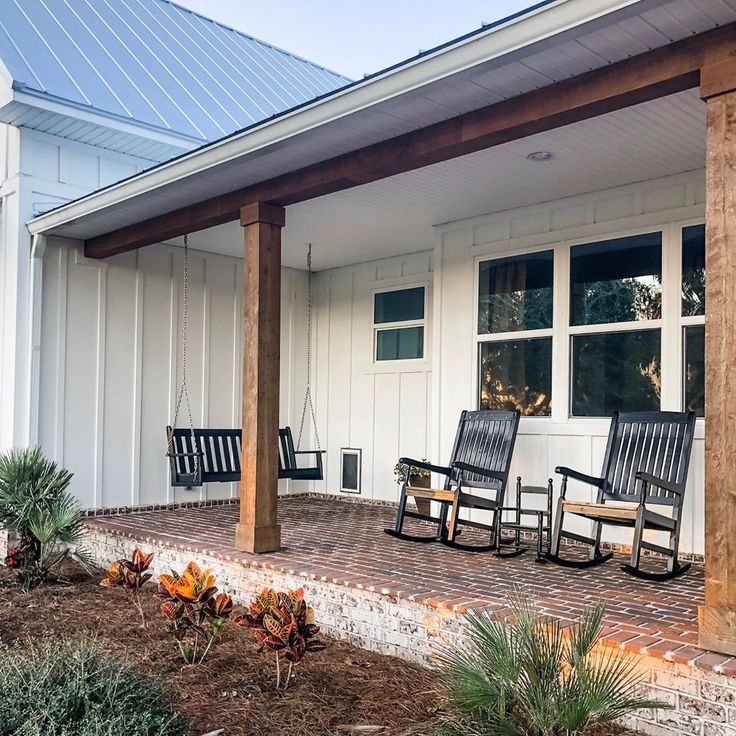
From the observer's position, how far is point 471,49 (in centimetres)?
304

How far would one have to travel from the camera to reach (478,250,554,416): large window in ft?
17.9

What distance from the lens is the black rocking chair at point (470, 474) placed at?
4750 mm

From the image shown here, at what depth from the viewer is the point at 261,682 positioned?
3297mm

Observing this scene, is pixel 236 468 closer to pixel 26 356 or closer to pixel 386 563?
pixel 26 356

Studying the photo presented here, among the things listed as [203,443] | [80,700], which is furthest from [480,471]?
[203,443]

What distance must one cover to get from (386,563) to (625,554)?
1596 millimetres

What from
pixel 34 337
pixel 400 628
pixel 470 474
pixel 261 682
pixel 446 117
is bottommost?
pixel 261 682

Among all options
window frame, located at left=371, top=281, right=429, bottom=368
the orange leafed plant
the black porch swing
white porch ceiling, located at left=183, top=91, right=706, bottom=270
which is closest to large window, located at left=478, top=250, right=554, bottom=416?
white porch ceiling, located at left=183, top=91, right=706, bottom=270

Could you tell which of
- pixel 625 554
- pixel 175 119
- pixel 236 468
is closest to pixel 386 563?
pixel 625 554

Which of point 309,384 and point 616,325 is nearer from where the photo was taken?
point 616,325

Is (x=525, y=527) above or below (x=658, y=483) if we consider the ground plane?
below

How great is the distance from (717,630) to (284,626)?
1632 mm

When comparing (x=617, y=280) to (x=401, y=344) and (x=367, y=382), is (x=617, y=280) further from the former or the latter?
(x=367, y=382)

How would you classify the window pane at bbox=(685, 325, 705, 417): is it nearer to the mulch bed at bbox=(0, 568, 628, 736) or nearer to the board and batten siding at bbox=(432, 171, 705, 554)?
the board and batten siding at bbox=(432, 171, 705, 554)
